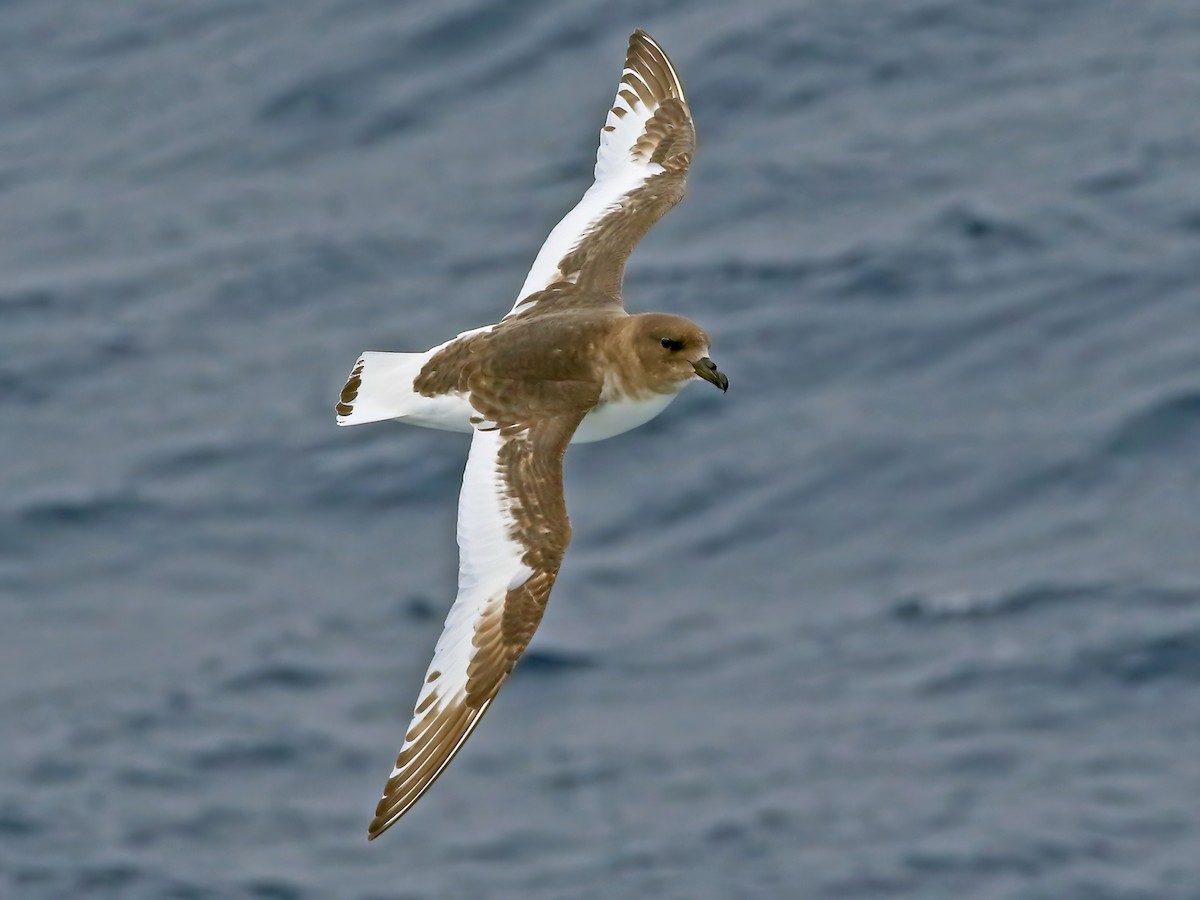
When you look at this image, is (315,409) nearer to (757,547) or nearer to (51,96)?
(757,547)

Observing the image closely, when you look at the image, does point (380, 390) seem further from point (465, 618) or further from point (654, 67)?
point (654, 67)

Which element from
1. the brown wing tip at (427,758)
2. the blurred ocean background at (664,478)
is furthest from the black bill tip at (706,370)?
the blurred ocean background at (664,478)

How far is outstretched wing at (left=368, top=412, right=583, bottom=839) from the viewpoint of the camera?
12.7 m

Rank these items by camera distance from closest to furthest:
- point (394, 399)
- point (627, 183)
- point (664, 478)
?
point (394, 399), point (627, 183), point (664, 478)

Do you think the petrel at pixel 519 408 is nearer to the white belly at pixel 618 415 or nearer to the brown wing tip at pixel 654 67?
the white belly at pixel 618 415

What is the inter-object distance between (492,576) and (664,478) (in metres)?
11.8

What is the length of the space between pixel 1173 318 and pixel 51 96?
15916 mm

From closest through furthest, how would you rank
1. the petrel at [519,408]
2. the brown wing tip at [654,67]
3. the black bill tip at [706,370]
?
the petrel at [519,408]
the black bill tip at [706,370]
the brown wing tip at [654,67]

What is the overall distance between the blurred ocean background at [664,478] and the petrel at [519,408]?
9.12 meters

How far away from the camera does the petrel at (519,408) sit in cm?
1292

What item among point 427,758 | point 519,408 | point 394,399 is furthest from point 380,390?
point 427,758

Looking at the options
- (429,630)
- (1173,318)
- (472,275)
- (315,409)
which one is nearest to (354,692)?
(429,630)

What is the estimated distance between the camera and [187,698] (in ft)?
83.3

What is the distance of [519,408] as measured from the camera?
1399 cm
